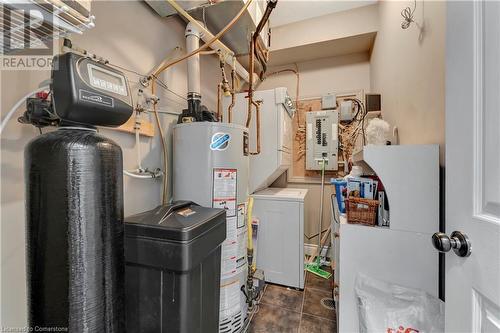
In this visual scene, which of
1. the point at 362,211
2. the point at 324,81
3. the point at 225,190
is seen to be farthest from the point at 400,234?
the point at 324,81

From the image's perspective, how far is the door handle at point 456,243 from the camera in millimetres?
592

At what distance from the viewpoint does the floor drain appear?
5.76 ft

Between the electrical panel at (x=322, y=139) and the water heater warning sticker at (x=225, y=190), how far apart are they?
1.68 meters

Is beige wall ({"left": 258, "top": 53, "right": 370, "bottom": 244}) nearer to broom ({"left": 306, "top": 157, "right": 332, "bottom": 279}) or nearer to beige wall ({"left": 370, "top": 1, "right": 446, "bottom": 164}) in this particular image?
broom ({"left": 306, "top": 157, "right": 332, "bottom": 279})

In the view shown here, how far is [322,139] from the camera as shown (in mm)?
2742

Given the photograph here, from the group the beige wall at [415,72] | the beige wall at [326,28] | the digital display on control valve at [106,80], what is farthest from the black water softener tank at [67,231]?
the beige wall at [326,28]

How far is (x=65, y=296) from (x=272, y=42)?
3072 millimetres

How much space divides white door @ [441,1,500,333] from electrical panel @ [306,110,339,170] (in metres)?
2.03

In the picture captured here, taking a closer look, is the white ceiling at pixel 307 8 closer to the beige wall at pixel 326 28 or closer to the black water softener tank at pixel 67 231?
the beige wall at pixel 326 28

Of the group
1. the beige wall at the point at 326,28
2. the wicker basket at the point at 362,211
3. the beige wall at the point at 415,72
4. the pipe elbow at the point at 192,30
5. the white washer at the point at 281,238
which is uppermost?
the beige wall at the point at 326,28

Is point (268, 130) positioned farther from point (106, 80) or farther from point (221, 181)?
point (106, 80)

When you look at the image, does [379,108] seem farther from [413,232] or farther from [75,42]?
[75,42]

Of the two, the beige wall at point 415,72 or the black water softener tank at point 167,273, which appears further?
the beige wall at point 415,72

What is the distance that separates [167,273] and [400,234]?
1140 millimetres
